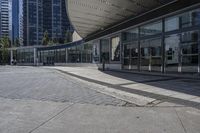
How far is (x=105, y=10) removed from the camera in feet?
82.6

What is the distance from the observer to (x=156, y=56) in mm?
22547

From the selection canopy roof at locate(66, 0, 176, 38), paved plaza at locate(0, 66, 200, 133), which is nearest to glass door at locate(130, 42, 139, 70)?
canopy roof at locate(66, 0, 176, 38)

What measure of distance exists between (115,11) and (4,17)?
123791 mm

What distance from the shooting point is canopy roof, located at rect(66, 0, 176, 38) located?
21.5m

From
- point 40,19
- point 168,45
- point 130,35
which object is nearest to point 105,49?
point 130,35

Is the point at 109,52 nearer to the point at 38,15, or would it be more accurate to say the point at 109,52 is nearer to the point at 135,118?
the point at 135,118

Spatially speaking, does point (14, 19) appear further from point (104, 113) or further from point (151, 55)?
point (104, 113)

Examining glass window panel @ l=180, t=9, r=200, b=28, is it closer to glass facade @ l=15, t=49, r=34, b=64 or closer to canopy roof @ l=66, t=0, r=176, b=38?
canopy roof @ l=66, t=0, r=176, b=38

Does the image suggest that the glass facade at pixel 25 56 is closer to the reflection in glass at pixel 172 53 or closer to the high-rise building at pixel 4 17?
the reflection in glass at pixel 172 53

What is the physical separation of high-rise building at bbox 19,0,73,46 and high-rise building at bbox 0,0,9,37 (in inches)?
1046

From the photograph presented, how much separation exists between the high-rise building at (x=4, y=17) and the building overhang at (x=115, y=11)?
Result: 10916 centimetres

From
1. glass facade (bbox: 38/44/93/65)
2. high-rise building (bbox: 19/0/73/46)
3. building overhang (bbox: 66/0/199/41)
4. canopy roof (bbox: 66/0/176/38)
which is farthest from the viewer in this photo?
high-rise building (bbox: 19/0/73/46)

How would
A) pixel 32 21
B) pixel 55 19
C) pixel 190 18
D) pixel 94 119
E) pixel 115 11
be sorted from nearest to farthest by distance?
pixel 94 119, pixel 190 18, pixel 115 11, pixel 32 21, pixel 55 19

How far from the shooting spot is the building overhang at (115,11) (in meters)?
20.3
